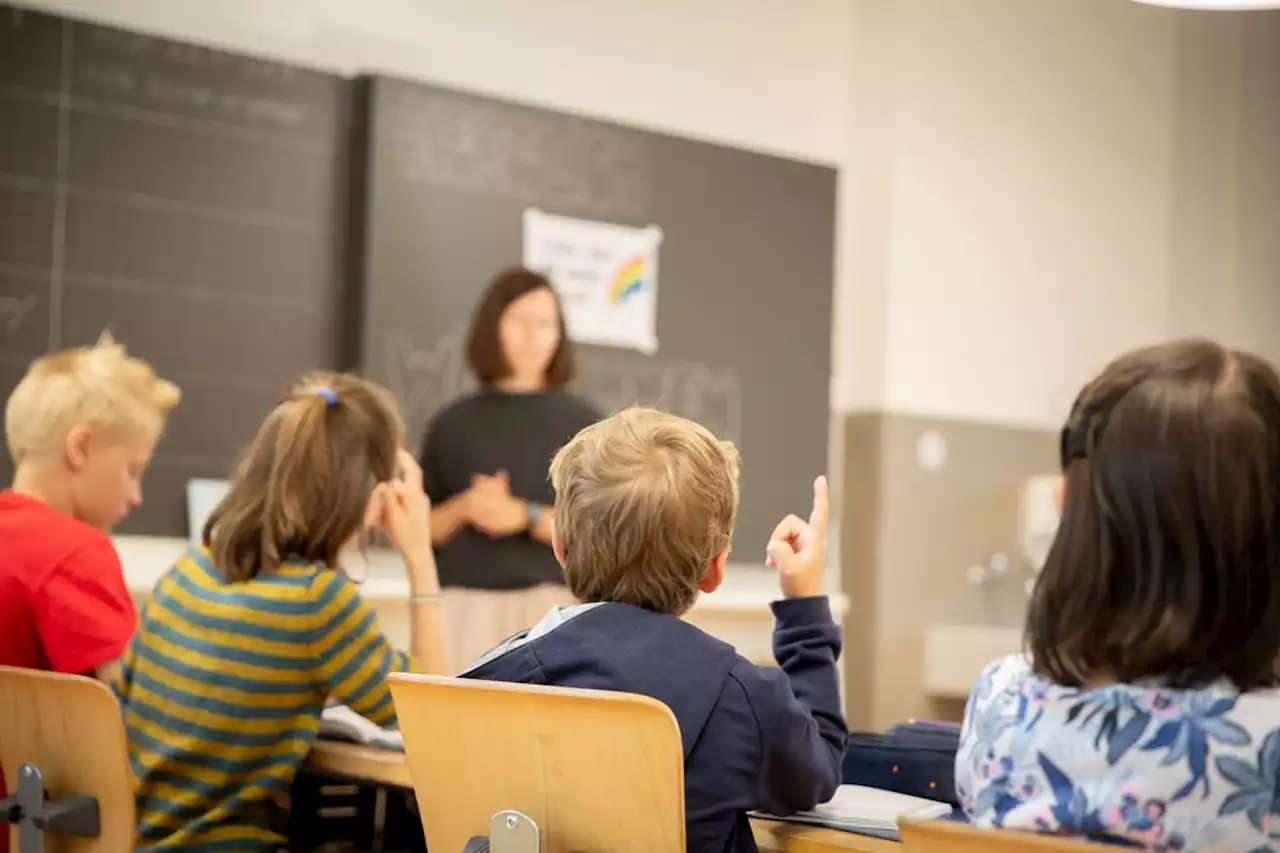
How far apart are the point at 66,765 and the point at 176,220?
226 cm

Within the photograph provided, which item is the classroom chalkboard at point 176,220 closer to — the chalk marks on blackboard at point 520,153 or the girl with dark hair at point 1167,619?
the chalk marks on blackboard at point 520,153

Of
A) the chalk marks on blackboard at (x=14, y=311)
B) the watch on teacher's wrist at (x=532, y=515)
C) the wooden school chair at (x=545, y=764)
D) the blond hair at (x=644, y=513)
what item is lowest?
the wooden school chair at (x=545, y=764)

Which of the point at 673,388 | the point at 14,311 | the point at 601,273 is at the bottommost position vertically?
the point at 673,388

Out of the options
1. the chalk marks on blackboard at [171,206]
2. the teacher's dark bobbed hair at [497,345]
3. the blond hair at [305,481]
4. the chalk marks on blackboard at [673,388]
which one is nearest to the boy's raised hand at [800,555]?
the blond hair at [305,481]

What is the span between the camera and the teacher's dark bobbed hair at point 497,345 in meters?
3.72

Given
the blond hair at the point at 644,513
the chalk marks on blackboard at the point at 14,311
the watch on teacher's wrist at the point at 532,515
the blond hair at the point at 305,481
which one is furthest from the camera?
the chalk marks on blackboard at the point at 14,311

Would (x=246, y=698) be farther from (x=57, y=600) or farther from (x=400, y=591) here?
(x=400, y=591)

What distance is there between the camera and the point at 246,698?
2066 millimetres

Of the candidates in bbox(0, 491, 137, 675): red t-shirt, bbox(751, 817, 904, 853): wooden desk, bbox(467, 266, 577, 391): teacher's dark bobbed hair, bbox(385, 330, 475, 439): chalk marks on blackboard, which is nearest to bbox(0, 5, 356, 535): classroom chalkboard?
bbox(385, 330, 475, 439): chalk marks on blackboard

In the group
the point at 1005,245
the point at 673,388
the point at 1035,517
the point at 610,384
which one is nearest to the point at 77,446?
the point at 610,384

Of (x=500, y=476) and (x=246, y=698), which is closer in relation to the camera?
(x=246, y=698)

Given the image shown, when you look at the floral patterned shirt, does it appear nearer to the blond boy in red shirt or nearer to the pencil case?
the pencil case

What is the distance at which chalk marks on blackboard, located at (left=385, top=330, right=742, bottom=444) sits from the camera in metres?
4.21

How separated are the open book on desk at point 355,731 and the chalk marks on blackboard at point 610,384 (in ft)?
6.82
